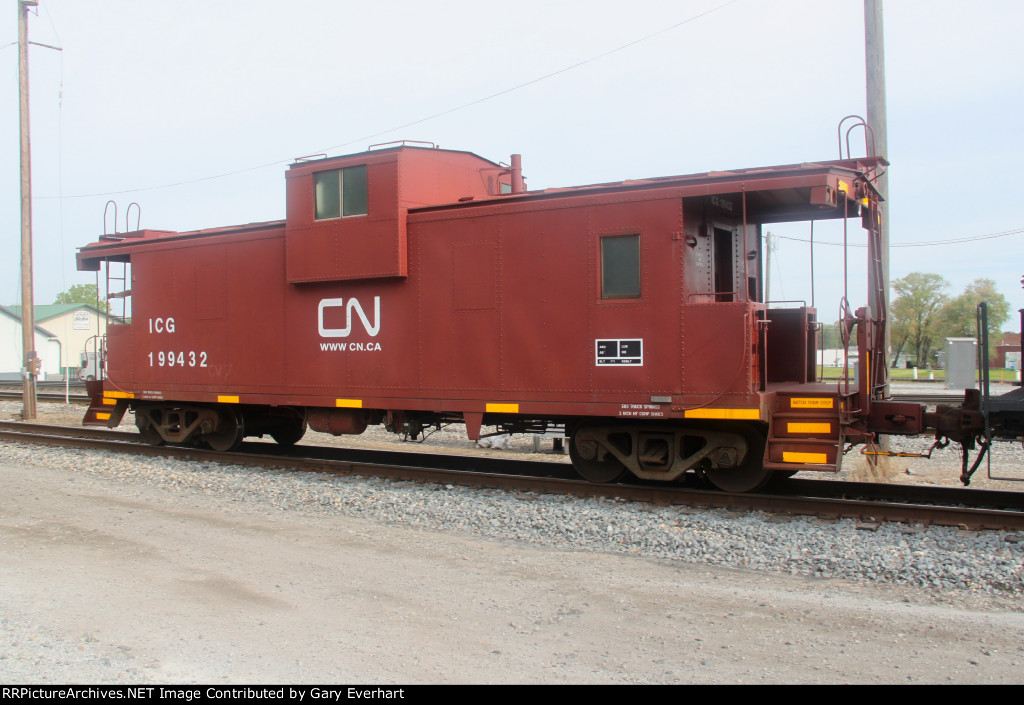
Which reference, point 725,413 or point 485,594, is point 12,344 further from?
point 485,594

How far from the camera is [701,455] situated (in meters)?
8.23

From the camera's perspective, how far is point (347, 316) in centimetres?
1015

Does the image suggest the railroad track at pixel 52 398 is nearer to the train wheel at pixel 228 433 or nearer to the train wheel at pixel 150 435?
the train wheel at pixel 150 435

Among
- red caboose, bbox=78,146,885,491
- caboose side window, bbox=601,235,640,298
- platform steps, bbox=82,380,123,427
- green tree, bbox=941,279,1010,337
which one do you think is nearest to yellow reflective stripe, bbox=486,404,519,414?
red caboose, bbox=78,146,885,491

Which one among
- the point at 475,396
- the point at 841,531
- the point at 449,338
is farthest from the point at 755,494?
the point at 449,338

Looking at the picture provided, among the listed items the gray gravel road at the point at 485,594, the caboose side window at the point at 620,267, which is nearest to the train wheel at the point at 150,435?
the gray gravel road at the point at 485,594

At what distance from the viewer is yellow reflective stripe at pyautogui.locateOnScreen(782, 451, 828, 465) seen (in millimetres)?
7482

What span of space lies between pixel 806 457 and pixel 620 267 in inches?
106

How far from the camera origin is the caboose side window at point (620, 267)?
27.1 feet

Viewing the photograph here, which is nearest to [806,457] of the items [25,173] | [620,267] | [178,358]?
[620,267]

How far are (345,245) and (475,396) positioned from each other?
261 cm

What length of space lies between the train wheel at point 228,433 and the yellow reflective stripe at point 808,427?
8.08 meters

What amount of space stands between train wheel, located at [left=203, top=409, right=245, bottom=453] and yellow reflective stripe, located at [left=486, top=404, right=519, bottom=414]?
486 centimetres

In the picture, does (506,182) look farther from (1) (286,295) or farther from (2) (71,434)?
(2) (71,434)
